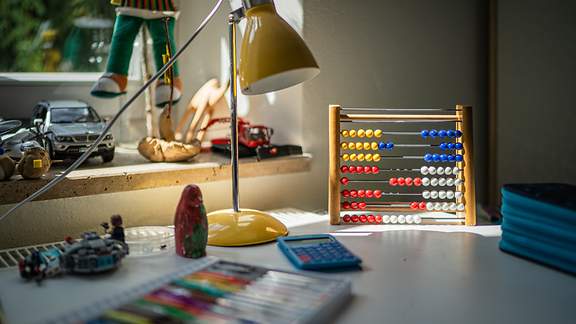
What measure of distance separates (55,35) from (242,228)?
3.03 ft

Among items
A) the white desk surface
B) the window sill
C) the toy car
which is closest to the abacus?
the white desk surface

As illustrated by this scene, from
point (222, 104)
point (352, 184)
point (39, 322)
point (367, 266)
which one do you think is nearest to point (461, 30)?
point (352, 184)

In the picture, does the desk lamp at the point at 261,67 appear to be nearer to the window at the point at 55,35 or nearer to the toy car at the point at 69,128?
the toy car at the point at 69,128

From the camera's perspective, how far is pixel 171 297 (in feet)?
2.55

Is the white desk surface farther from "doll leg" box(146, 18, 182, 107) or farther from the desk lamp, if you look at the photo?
"doll leg" box(146, 18, 182, 107)

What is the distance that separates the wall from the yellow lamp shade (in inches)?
32.2

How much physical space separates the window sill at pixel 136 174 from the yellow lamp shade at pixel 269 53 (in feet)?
1.13

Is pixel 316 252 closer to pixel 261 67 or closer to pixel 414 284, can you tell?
pixel 414 284

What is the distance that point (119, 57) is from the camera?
1.42 metres

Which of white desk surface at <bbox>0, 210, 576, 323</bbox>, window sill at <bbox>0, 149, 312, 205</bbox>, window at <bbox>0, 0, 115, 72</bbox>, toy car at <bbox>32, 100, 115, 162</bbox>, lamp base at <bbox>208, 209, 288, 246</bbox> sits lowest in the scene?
white desk surface at <bbox>0, 210, 576, 323</bbox>

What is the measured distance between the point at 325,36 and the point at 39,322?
1.00 metres

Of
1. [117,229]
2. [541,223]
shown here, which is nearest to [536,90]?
[541,223]

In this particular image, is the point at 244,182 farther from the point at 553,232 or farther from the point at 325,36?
the point at 553,232

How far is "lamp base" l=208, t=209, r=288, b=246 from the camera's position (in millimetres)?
1117
